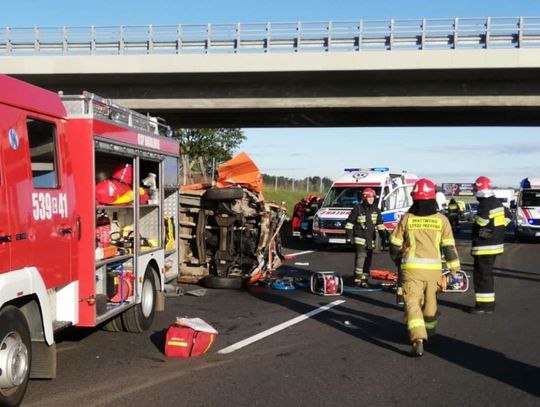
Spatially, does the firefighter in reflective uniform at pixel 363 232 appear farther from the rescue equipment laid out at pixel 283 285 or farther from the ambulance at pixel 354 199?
the ambulance at pixel 354 199

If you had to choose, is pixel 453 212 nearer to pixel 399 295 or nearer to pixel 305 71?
pixel 305 71

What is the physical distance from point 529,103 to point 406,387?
20.6 m

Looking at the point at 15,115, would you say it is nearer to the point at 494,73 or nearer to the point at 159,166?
the point at 159,166

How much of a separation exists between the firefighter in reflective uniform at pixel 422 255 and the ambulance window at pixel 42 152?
3.61m

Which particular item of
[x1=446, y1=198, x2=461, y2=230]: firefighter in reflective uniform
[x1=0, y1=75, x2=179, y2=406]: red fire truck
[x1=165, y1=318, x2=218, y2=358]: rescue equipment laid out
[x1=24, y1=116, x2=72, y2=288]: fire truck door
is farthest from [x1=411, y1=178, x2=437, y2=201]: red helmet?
[x1=446, y1=198, x2=461, y2=230]: firefighter in reflective uniform

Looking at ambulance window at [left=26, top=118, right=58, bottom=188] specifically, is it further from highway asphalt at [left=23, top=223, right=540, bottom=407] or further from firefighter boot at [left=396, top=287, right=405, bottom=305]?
firefighter boot at [left=396, top=287, right=405, bottom=305]

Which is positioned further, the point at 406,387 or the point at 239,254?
the point at 239,254

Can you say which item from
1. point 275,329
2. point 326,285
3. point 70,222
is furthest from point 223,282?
point 70,222

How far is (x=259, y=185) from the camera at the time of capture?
12.2 m

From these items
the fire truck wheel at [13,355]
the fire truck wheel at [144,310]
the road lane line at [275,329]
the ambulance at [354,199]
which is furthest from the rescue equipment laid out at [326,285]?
the ambulance at [354,199]

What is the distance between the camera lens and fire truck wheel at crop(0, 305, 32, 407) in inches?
172

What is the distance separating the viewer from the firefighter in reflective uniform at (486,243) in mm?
8844

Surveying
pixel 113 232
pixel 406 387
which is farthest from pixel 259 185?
pixel 406 387

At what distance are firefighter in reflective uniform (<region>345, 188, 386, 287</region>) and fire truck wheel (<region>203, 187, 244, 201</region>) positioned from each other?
225 centimetres
